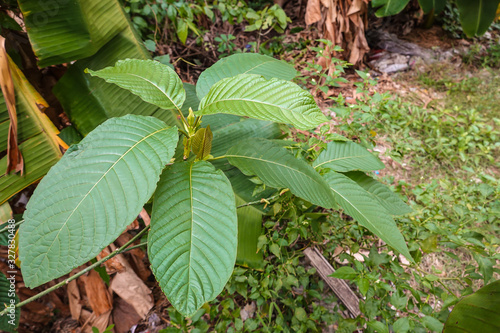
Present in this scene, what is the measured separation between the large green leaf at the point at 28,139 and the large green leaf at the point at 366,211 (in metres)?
1.07

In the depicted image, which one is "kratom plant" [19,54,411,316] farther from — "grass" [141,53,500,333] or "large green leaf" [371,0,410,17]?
"large green leaf" [371,0,410,17]

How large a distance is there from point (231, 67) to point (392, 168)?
1688 millimetres

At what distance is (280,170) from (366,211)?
301 mm

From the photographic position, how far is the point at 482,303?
67cm

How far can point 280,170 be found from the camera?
0.78m

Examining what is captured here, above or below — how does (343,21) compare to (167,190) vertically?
below

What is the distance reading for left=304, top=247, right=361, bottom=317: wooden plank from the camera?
121 centimetres

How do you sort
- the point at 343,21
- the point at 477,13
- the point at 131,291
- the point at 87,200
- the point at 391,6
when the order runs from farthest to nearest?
the point at 343,21 → the point at 477,13 → the point at 391,6 → the point at 131,291 → the point at 87,200

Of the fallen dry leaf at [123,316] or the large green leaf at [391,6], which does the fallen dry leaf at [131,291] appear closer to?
the fallen dry leaf at [123,316]

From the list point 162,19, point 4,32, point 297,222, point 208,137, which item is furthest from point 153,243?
point 162,19

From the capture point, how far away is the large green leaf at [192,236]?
1.76ft

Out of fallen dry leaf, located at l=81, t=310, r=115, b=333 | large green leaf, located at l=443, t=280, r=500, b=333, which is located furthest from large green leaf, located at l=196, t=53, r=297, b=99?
fallen dry leaf, located at l=81, t=310, r=115, b=333

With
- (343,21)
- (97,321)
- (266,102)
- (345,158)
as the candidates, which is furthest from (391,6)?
(97,321)

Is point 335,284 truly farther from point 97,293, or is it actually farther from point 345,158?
point 97,293
